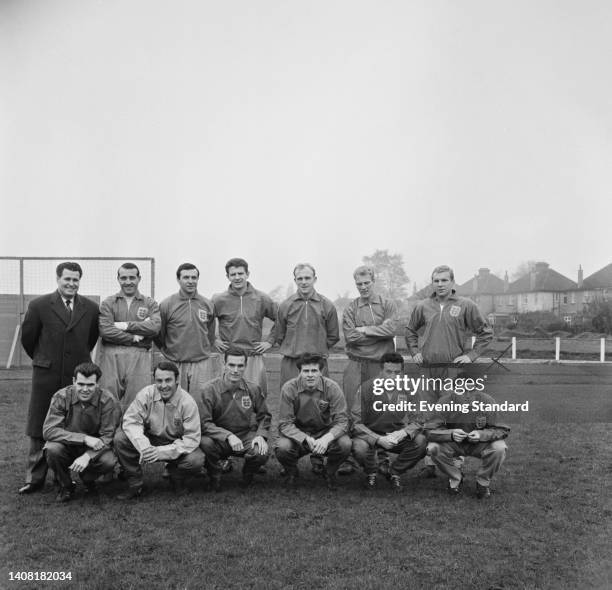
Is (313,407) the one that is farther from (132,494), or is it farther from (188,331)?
(132,494)

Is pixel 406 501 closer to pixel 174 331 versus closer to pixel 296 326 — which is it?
pixel 296 326

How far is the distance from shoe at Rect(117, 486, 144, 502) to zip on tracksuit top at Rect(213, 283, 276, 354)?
1.55 meters

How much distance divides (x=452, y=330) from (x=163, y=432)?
2.60 meters

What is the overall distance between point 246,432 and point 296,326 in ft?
3.66

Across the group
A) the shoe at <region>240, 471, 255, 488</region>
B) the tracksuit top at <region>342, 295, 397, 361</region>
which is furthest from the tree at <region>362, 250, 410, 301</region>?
the shoe at <region>240, 471, 255, 488</region>

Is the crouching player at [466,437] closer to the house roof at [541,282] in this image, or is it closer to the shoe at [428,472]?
the shoe at [428,472]

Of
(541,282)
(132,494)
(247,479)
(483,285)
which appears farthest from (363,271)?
(541,282)

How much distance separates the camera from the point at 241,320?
5324 millimetres

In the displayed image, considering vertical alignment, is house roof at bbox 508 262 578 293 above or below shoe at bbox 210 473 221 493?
above

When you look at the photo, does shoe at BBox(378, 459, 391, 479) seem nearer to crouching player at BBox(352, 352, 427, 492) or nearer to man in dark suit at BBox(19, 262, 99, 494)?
crouching player at BBox(352, 352, 427, 492)

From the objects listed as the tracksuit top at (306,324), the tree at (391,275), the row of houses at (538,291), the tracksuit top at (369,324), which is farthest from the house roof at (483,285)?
the tracksuit top at (306,324)

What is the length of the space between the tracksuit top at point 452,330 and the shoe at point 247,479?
1.82 metres

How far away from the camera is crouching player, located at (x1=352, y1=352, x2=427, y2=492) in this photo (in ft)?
15.2

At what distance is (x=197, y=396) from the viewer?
5039 mm
